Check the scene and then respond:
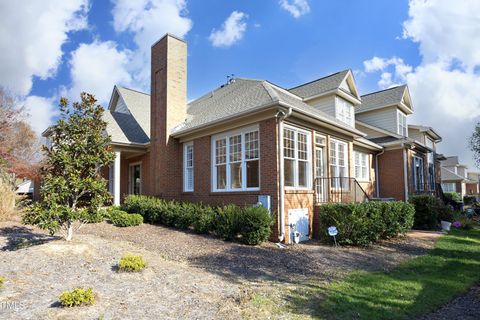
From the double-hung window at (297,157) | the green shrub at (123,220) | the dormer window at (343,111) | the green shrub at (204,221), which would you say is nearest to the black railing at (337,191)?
the double-hung window at (297,157)

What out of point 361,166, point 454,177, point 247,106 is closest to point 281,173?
point 247,106

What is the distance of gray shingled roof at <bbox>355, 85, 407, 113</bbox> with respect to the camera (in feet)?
67.9

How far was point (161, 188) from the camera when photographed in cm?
1371

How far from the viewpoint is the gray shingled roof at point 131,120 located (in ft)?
51.0

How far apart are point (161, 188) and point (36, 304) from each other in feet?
29.7

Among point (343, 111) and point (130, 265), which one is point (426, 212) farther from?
point (130, 265)

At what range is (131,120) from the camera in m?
17.6

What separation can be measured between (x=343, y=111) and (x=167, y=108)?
9083mm

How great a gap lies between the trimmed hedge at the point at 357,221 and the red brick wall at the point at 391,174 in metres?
8.22

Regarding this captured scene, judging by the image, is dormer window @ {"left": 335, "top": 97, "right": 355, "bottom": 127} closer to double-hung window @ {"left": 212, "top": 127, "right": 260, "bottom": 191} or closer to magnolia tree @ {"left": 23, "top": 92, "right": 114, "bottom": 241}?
double-hung window @ {"left": 212, "top": 127, "right": 260, "bottom": 191}

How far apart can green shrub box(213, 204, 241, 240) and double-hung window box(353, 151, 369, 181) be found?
32.3ft

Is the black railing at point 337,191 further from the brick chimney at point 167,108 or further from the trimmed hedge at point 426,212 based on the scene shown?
the brick chimney at point 167,108

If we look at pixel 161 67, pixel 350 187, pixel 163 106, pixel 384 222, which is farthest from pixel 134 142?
pixel 384 222

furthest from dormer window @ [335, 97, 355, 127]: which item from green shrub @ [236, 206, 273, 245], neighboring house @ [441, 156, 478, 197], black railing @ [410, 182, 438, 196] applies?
neighboring house @ [441, 156, 478, 197]
